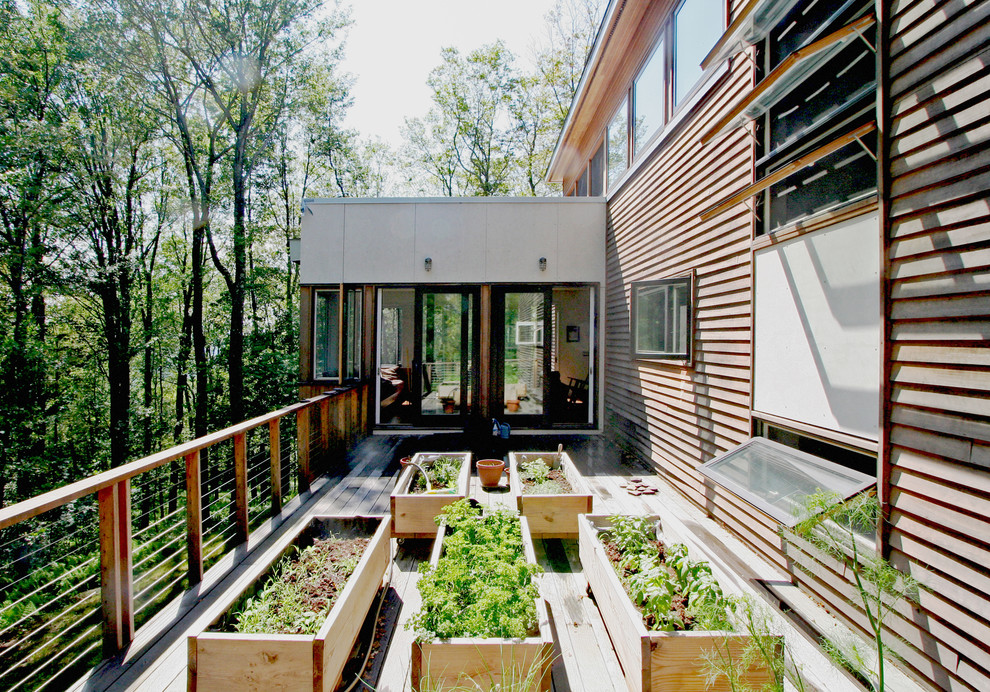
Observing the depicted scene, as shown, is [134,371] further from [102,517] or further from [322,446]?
[102,517]

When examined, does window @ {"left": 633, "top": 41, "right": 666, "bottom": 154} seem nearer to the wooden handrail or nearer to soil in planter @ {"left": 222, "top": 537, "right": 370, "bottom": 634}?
soil in planter @ {"left": 222, "top": 537, "right": 370, "bottom": 634}

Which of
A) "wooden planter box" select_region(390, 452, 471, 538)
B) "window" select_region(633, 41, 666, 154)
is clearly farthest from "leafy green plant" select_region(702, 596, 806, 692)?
"window" select_region(633, 41, 666, 154)

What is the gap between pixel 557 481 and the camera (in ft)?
12.2

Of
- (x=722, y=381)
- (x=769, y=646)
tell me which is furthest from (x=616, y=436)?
(x=769, y=646)

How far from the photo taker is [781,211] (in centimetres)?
297

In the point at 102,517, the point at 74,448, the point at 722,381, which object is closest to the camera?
the point at 102,517

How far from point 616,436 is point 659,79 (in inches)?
169

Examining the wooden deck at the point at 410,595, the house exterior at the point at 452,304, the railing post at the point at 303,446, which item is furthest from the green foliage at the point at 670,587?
the house exterior at the point at 452,304

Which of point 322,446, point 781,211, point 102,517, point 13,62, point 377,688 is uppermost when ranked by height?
point 13,62

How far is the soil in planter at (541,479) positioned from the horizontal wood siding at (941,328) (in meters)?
1.92

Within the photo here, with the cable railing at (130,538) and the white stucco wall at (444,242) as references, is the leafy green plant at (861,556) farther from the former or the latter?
the white stucco wall at (444,242)

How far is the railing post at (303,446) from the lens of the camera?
4246 millimetres

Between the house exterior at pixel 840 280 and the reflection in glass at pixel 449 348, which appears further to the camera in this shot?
the reflection in glass at pixel 449 348

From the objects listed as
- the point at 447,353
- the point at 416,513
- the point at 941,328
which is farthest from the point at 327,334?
the point at 941,328
